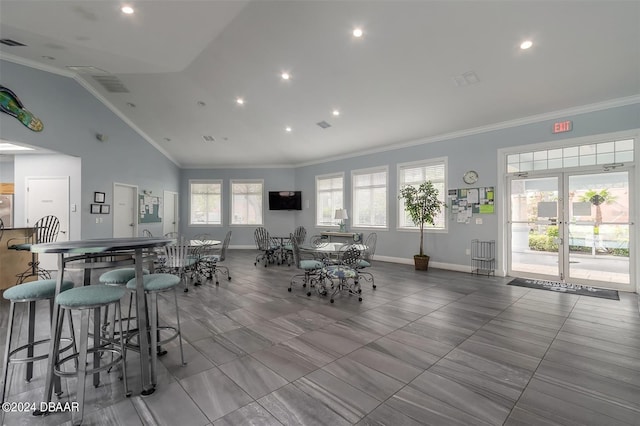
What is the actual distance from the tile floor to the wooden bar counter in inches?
52.6

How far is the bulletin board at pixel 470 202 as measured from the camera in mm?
5645

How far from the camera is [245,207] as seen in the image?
1003 centimetres

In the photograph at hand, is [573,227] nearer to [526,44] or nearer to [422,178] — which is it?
[422,178]

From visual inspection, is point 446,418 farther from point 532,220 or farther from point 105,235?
point 105,235

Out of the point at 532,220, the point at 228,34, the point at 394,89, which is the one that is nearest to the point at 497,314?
the point at 532,220

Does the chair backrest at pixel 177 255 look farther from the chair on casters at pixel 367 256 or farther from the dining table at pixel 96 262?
the chair on casters at pixel 367 256

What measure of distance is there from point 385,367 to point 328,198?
22.6 ft

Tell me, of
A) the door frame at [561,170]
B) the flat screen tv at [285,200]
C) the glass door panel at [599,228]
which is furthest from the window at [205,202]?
the glass door panel at [599,228]

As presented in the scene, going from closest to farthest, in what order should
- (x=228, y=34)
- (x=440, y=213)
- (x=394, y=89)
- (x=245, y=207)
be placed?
1. (x=228, y=34)
2. (x=394, y=89)
3. (x=440, y=213)
4. (x=245, y=207)

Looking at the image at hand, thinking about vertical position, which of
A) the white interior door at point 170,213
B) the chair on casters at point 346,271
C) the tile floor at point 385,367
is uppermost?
the white interior door at point 170,213

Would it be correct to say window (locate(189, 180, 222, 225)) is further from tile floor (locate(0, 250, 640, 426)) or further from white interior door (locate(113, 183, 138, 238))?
tile floor (locate(0, 250, 640, 426))

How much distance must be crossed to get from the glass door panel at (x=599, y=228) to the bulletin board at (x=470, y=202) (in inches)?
47.8

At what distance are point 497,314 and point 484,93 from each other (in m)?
3.66

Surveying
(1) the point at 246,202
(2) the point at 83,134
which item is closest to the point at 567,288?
(1) the point at 246,202
